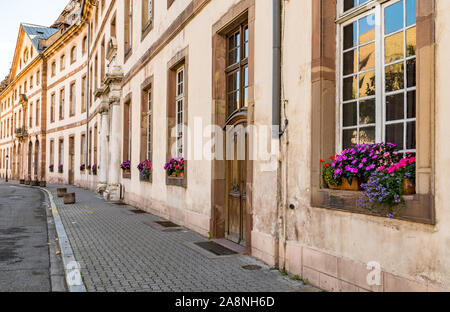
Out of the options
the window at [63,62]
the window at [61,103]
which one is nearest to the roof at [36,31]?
the window at [63,62]

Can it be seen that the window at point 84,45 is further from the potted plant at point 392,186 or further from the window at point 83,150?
the potted plant at point 392,186

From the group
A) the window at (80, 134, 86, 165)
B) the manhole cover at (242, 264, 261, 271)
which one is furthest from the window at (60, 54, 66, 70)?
the manhole cover at (242, 264, 261, 271)

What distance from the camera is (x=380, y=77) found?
14.8 feet

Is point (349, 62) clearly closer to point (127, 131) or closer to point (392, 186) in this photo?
point (392, 186)

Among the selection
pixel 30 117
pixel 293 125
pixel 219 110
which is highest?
pixel 30 117

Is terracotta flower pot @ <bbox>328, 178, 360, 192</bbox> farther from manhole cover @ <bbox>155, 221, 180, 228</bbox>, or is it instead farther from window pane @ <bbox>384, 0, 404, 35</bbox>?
manhole cover @ <bbox>155, 221, 180, 228</bbox>

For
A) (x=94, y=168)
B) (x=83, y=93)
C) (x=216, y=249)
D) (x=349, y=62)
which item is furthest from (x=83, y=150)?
(x=349, y=62)

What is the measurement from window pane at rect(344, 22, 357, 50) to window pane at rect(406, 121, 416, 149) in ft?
4.27

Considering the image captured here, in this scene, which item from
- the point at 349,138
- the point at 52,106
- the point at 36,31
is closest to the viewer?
the point at 349,138

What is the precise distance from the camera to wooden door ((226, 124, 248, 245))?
24.3 ft

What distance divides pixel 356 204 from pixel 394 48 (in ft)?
5.23

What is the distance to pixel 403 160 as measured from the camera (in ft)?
12.7

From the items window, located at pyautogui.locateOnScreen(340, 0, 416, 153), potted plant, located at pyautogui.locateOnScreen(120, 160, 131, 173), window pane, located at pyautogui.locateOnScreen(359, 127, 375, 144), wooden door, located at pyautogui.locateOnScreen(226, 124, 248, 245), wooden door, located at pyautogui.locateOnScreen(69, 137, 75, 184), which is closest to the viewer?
window, located at pyautogui.locateOnScreen(340, 0, 416, 153)
